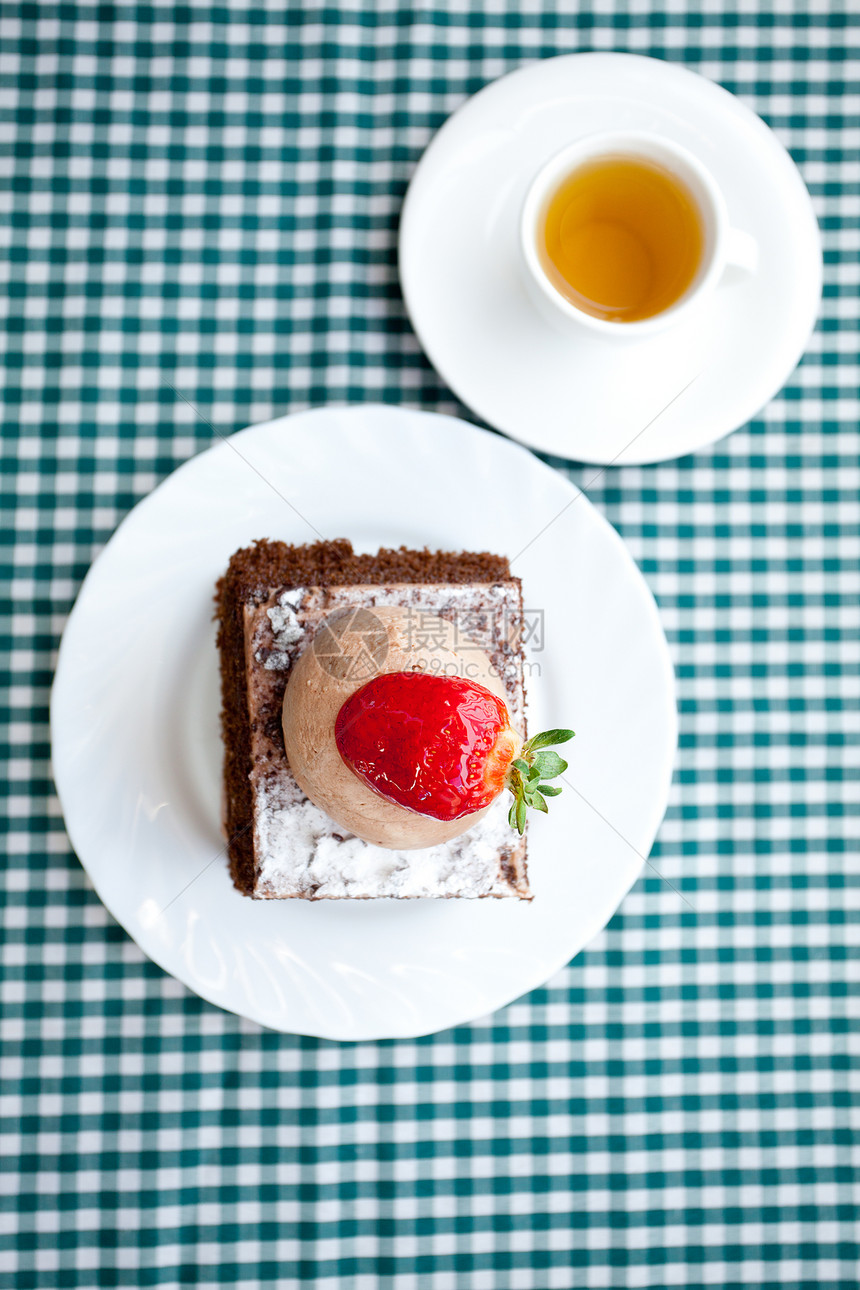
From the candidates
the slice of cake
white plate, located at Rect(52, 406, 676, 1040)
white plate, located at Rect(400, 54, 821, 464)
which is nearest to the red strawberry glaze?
the slice of cake

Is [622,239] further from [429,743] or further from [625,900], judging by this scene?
[625,900]

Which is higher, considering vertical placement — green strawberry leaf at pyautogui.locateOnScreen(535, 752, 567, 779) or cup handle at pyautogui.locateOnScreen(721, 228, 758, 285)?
cup handle at pyautogui.locateOnScreen(721, 228, 758, 285)

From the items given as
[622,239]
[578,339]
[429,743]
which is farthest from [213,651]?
[622,239]

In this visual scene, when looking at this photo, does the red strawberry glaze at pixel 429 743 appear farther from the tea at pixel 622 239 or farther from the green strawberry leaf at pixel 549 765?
the tea at pixel 622 239

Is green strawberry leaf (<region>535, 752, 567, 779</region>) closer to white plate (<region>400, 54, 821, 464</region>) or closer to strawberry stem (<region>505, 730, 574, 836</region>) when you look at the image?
strawberry stem (<region>505, 730, 574, 836</region>)

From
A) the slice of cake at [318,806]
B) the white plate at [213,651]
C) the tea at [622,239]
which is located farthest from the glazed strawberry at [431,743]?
the tea at [622,239]
